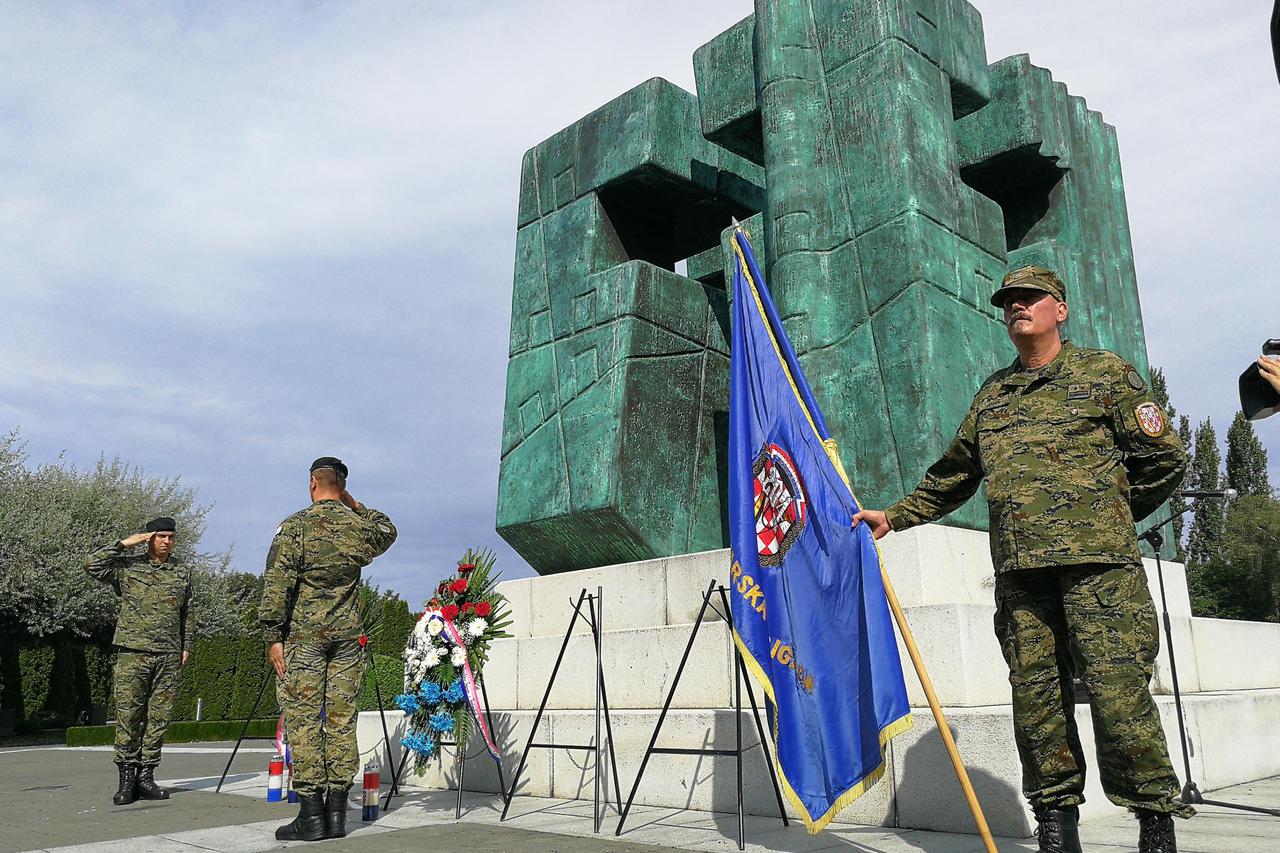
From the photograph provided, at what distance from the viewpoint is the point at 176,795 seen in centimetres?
776

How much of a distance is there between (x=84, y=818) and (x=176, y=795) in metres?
1.25

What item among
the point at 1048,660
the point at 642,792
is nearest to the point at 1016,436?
the point at 1048,660

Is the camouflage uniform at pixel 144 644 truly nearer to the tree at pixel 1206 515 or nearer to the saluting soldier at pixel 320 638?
the saluting soldier at pixel 320 638

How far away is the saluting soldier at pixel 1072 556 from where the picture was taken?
330cm

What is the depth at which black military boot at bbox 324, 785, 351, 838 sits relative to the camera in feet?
18.0

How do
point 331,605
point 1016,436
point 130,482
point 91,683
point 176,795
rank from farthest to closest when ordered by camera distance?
point 91,683, point 130,482, point 176,795, point 331,605, point 1016,436

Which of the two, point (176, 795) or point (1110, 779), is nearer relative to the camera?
point (1110, 779)

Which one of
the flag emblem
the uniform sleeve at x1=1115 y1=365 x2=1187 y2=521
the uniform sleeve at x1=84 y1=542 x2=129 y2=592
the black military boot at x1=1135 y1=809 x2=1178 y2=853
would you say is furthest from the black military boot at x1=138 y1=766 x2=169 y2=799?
the uniform sleeve at x1=1115 y1=365 x2=1187 y2=521

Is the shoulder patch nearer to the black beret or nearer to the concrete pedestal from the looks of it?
the concrete pedestal

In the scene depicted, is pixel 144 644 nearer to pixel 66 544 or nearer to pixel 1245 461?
pixel 66 544

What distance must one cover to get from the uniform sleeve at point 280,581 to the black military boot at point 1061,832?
4.17 m

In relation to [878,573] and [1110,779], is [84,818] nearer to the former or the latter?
[878,573]

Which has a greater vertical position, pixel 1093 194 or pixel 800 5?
pixel 800 5

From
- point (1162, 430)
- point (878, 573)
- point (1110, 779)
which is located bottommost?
point (1110, 779)
